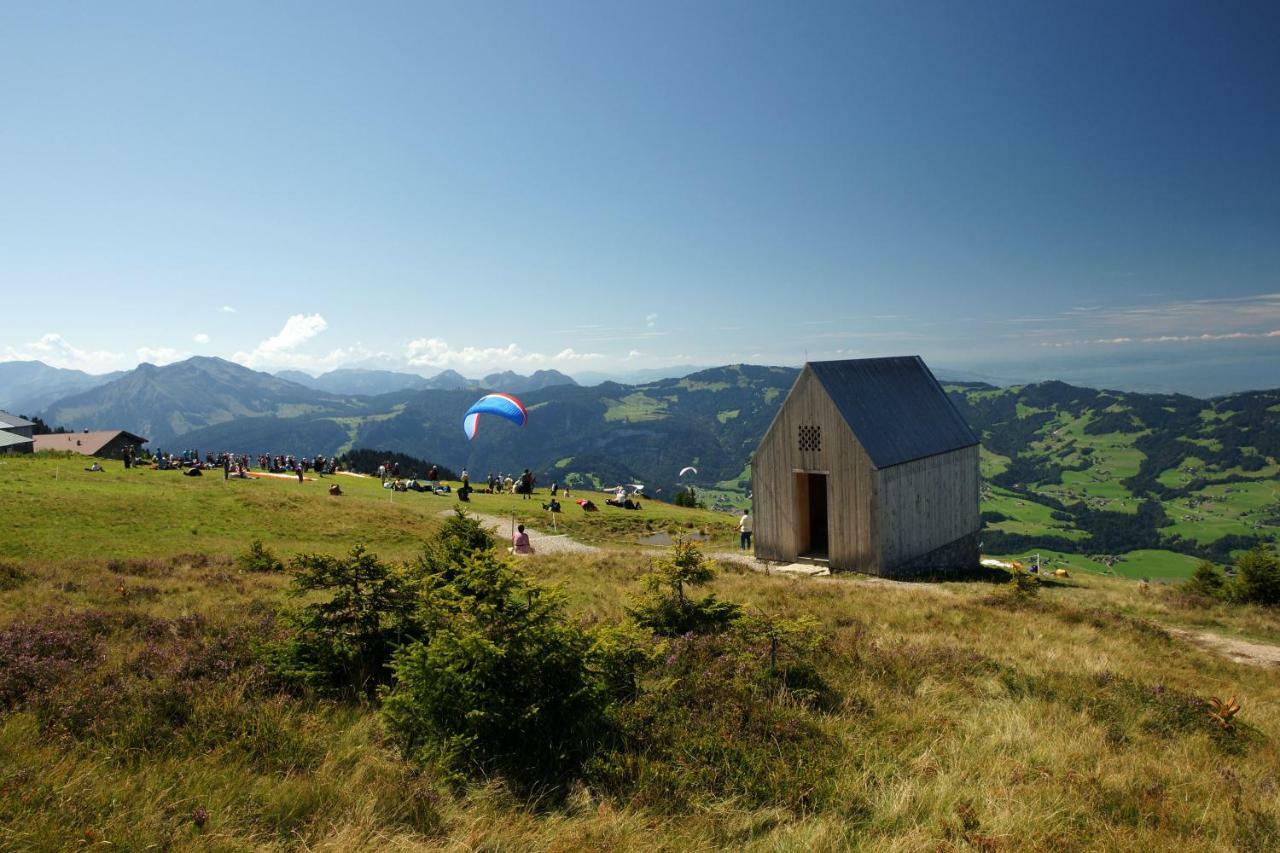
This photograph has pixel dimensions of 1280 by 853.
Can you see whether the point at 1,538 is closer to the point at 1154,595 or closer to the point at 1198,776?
the point at 1198,776

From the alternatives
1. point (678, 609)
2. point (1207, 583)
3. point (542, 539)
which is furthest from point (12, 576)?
point (1207, 583)

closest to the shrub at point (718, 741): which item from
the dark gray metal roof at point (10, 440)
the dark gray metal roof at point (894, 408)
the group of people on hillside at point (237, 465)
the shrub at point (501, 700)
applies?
the shrub at point (501, 700)

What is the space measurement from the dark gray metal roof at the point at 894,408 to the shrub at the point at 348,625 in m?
20.5

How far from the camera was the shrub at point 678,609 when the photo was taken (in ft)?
36.4

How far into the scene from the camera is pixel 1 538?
21422mm

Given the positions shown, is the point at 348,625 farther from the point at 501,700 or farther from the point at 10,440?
the point at 10,440

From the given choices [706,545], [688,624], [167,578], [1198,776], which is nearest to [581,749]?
[688,624]

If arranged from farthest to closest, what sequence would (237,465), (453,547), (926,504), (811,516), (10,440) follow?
(10,440) → (237,465) → (811,516) → (926,504) → (453,547)

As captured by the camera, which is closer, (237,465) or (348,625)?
(348,625)

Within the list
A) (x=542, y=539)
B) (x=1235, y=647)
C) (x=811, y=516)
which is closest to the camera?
(x=1235, y=647)

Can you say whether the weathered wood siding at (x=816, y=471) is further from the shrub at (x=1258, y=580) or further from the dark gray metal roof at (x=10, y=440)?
the dark gray metal roof at (x=10, y=440)

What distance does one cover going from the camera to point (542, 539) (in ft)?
106

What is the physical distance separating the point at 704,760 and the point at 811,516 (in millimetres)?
26188

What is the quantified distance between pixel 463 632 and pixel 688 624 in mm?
5487
